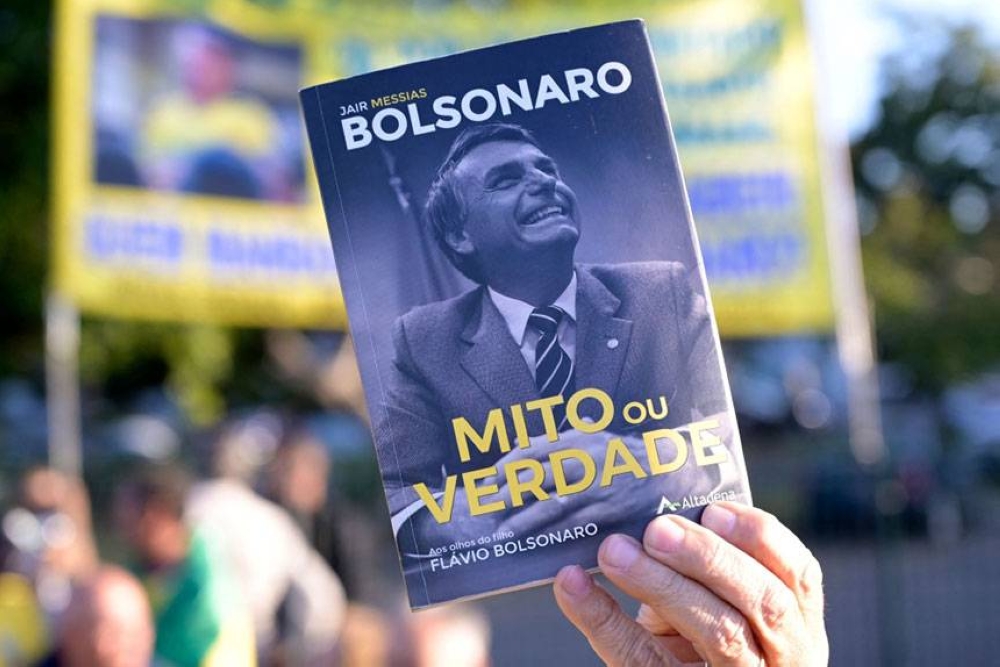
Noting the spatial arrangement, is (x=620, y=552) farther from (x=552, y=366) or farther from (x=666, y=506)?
(x=552, y=366)

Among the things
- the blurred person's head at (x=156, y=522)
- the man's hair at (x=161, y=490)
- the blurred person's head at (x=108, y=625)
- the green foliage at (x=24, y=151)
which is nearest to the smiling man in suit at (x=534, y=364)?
the blurred person's head at (x=108, y=625)

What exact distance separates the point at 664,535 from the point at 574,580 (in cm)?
12

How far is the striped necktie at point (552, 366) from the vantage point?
158 centimetres

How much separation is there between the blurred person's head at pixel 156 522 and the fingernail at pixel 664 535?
324cm

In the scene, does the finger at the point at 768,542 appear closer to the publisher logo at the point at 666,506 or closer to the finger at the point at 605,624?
the publisher logo at the point at 666,506

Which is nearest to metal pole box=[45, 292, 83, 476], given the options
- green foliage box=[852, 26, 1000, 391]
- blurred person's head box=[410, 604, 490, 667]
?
blurred person's head box=[410, 604, 490, 667]

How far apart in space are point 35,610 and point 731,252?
3831 mm

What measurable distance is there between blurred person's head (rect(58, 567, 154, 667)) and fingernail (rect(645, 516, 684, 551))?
2.31 meters

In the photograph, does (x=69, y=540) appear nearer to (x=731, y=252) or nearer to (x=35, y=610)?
(x=35, y=610)

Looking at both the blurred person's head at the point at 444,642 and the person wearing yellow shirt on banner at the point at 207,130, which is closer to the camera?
the blurred person's head at the point at 444,642

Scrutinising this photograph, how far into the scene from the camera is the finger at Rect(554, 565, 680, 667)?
61.8 inches

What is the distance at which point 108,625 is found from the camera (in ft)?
11.6

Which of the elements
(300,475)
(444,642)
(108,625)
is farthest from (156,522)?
(444,642)

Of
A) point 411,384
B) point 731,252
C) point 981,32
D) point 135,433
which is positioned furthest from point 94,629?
point 981,32
